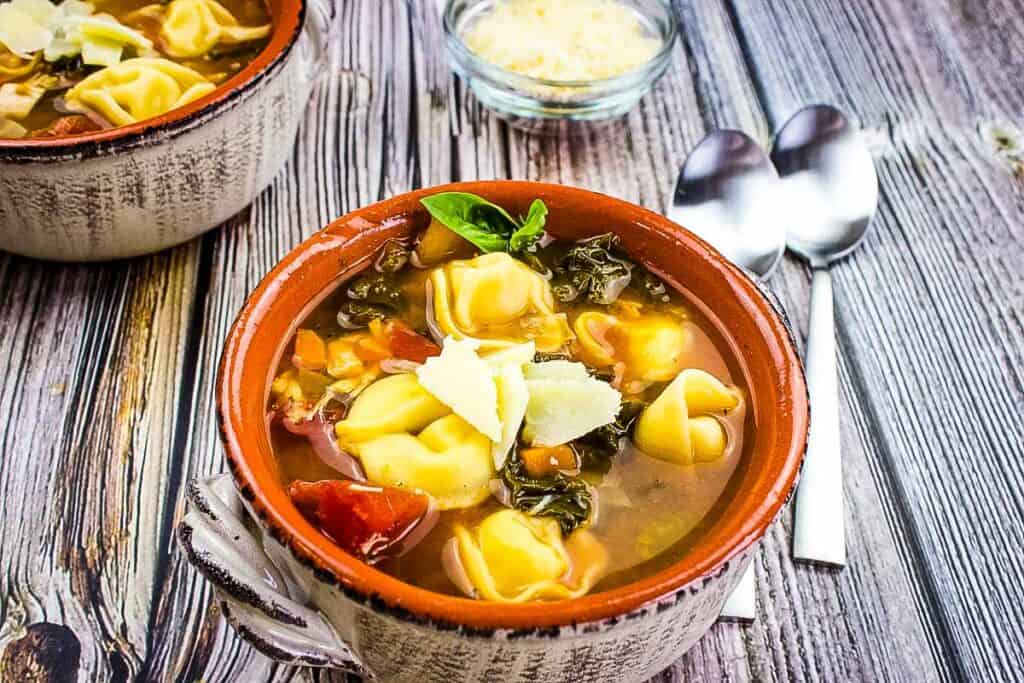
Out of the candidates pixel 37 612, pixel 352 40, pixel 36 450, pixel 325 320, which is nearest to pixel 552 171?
pixel 352 40

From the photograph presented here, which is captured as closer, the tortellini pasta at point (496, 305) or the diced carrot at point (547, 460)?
the diced carrot at point (547, 460)

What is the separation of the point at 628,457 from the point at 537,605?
41cm

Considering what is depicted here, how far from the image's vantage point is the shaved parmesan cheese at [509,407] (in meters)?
1.67

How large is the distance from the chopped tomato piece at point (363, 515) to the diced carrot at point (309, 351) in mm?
264

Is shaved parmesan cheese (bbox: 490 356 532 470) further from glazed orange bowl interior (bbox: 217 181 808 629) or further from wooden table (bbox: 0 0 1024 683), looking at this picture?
wooden table (bbox: 0 0 1024 683)

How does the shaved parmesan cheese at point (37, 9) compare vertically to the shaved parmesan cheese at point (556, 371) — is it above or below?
above

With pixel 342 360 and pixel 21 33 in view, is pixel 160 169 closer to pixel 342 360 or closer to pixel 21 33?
pixel 21 33

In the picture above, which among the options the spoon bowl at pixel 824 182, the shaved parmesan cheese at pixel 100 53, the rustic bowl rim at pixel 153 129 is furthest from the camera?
the spoon bowl at pixel 824 182

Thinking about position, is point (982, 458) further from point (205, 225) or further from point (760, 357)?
point (205, 225)

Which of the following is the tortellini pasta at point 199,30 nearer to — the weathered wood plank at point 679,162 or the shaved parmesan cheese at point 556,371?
the weathered wood plank at point 679,162

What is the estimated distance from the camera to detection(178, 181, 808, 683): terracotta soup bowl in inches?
55.2

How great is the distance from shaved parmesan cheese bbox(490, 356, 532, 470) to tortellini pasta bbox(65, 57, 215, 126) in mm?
1130

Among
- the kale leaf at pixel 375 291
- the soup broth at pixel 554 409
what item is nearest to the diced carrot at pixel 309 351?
the soup broth at pixel 554 409

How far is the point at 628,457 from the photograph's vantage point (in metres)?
1.75
